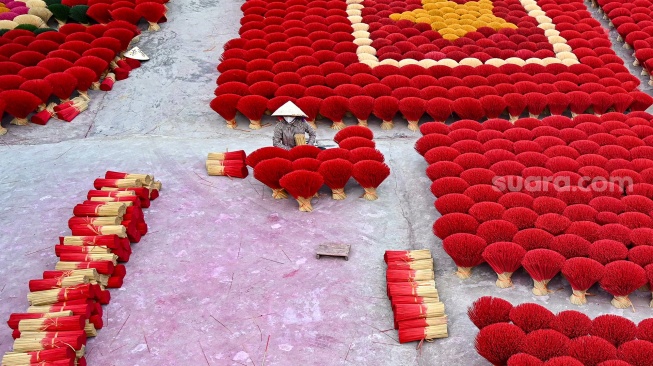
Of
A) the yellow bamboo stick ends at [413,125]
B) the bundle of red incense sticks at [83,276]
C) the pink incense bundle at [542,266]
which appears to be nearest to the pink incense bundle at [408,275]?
the pink incense bundle at [542,266]

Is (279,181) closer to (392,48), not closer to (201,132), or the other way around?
(201,132)

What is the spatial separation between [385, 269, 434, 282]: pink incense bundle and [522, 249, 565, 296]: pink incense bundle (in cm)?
88

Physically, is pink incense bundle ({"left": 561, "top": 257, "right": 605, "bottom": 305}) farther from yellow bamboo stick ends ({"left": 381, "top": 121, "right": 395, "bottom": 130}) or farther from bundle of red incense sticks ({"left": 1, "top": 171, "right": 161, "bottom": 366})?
bundle of red incense sticks ({"left": 1, "top": 171, "right": 161, "bottom": 366})

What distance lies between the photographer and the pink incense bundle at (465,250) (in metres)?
6.64

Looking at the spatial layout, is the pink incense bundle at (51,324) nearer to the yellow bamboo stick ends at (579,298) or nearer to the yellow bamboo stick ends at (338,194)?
the yellow bamboo stick ends at (338,194)

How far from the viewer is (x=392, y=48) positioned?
11258 millimetres

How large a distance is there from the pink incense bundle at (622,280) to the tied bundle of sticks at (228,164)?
4278 millimetres

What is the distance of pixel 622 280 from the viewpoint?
20.3 ft

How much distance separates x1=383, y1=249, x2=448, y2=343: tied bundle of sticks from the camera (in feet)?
19.9

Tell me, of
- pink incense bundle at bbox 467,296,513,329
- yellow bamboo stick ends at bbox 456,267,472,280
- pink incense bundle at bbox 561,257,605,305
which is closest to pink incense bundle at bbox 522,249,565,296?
pink incense bundle at bbox 561,257,605,305

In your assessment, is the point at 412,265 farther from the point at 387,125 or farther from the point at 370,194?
the point at 387,125

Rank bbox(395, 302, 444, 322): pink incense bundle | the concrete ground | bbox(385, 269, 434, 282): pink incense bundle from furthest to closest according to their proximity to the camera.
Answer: bbox(385, 269, 434, 282): pink incense bundle < bbox(395, 302, 444, 322): pink incense bundle < the concrete ground

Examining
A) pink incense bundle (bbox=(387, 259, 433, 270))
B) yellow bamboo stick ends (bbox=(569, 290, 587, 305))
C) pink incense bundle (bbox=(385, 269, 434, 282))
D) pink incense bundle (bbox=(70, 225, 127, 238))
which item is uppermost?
pink incense bundle (bbox=(70, 225, 127, 238))

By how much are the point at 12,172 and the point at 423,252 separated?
511 cm
